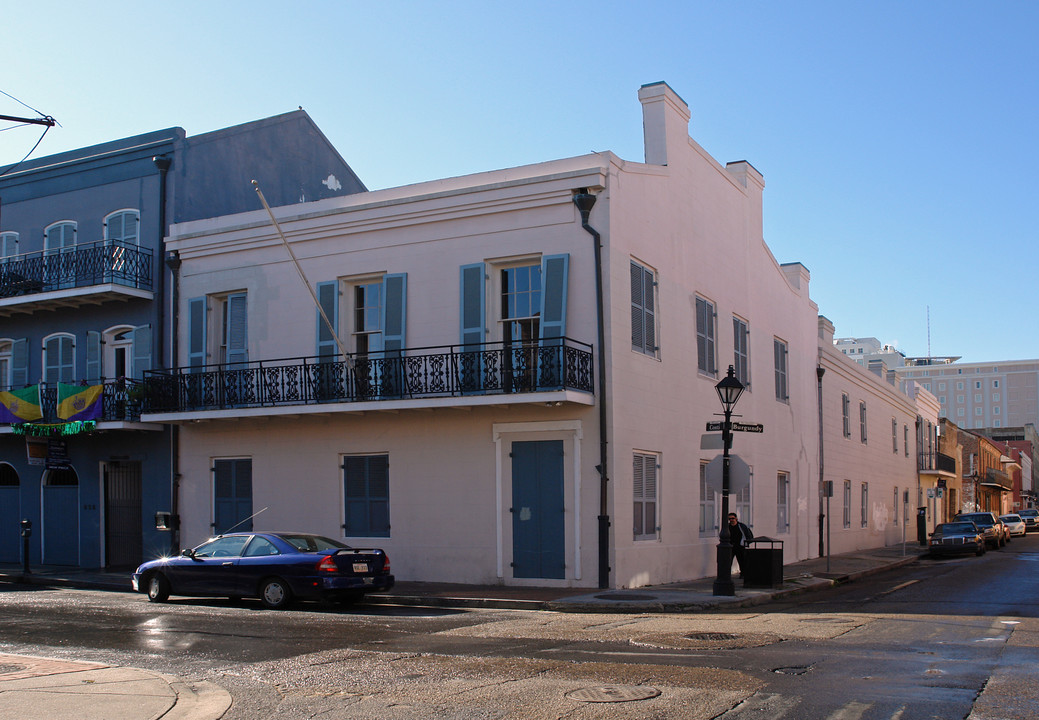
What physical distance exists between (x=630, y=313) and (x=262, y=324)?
7.70 meters

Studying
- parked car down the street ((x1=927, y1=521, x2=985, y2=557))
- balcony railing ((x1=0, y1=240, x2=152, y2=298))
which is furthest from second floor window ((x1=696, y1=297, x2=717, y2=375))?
parked car down the street ((x1=927, y1=521, x2=985, y2=557))

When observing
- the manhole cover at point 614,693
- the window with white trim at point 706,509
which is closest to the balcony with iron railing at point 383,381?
the window with white trim at point 706,509

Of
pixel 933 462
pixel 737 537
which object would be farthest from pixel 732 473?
pixel 933 462

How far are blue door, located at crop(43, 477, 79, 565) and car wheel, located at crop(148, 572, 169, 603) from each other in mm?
7625

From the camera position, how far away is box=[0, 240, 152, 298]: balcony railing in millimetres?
22108

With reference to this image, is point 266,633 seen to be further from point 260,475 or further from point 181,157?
point 181,157

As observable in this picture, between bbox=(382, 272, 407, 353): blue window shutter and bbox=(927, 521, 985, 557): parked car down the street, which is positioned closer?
Answer: bbox=(382, 272, 407, 353): blue window shutter

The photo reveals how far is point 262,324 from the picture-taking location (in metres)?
20.8

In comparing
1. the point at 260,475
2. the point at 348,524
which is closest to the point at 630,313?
the point at 348,524

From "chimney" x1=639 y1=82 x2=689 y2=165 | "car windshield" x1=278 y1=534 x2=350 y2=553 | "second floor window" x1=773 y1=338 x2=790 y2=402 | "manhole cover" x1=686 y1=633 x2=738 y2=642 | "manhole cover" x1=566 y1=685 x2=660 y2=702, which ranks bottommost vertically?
"manhole cover" x1=686 y1=633 x2=738 y2=642

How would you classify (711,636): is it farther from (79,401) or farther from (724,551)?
(79,401)

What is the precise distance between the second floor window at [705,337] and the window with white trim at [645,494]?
3319mm

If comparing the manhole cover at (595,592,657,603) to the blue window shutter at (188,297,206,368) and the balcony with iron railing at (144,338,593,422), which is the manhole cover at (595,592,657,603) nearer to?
the balcony with iron railing at (144,338,593,422)

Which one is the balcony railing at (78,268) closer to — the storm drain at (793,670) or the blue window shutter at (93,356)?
the blue window shutter at (93,356)
